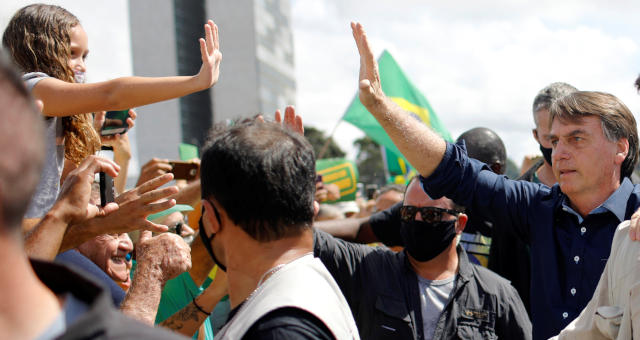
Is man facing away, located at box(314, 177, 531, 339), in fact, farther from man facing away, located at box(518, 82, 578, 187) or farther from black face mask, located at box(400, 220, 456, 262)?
man facing away, located at box(518, 82, 578, 187)

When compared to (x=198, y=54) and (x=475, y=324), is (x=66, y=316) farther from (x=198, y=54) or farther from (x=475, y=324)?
(x=198, y=54)

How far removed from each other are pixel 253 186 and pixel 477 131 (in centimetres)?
313

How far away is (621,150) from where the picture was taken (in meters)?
3.05

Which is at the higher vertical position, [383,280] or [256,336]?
[256,336]

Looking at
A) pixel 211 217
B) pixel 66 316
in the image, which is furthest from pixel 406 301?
pixel 66 316

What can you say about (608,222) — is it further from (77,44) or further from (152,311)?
(77,44)

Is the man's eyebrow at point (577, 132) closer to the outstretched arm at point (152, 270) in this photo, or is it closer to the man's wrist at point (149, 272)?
the outstretched arm at point (152, 270)

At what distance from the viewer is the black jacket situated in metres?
3.16

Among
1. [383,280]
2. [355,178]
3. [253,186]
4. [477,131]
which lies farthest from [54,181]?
[355,178]

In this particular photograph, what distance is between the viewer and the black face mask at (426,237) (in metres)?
3.44

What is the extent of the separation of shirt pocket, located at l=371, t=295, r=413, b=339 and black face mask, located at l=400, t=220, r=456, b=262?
0.34 m

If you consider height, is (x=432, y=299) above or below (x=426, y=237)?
below

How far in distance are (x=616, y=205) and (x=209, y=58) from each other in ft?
6.31

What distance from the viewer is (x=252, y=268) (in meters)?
1.84
